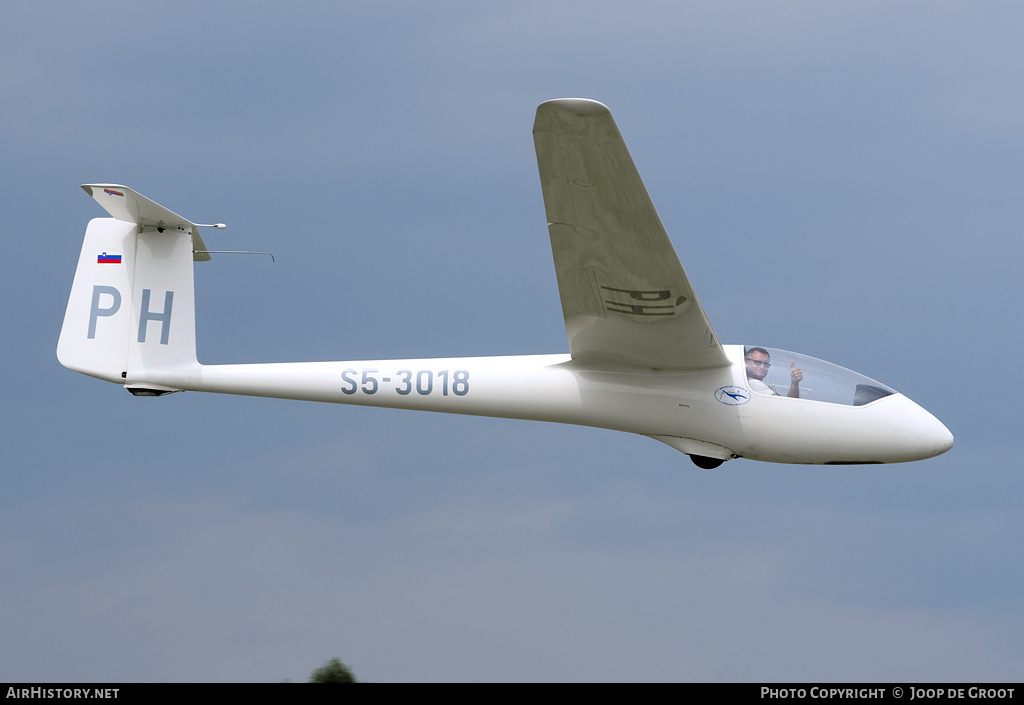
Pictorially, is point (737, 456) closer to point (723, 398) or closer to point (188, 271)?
point (723, 398)

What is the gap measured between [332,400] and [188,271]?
8.04 ft

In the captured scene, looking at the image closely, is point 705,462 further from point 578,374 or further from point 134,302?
point 134,302

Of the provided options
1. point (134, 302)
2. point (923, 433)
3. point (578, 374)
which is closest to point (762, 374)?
point (923, 433)

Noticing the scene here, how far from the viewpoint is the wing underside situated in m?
9.46

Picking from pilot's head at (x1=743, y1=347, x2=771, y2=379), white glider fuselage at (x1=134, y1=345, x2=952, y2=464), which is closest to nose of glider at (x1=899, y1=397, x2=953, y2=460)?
white glider fuselage at (x1=134, y1=345, x2=952, y2=464)

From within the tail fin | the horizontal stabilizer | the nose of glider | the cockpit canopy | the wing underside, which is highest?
the horizontal stabilizer

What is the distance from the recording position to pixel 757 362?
12328 millimetres

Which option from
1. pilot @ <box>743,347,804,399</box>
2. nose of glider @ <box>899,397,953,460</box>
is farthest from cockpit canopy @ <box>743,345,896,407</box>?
nose of glider @ <box>899,397,953,460</box>

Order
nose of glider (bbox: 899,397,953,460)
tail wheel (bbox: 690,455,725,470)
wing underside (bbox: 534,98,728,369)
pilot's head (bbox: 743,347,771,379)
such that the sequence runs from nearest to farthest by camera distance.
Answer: wing underside (bbox: 534,98,728,369), nose of glider (bbox: 899,397,953,460), pilot's head (bbox: 743,347,771,379), tail wheel (bbox: 690,455,725,470)

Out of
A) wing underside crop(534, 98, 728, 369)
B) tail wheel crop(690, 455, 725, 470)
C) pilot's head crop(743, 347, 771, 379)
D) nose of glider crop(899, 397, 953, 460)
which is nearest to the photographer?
wing underside crop(534, 98, 728, 369)

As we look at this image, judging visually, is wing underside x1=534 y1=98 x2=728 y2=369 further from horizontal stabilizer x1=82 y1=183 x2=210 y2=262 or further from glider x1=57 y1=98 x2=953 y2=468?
horizontal stabilizer x1=82 y1=183 x2=210 y2=262

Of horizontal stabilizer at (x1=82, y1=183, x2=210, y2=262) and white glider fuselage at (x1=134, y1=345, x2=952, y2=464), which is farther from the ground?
horizontal stabilizer at (x1=82, y1=183, x2=210, y2=262)

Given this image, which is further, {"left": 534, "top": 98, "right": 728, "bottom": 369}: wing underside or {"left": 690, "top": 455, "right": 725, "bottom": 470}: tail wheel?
{"left": 690, "top": 455, "right": 725, "bottom": 470}: tail wheel

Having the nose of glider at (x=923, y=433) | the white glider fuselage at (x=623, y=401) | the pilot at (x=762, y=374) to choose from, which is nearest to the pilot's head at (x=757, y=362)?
the pilot at (x=762, y=374)
